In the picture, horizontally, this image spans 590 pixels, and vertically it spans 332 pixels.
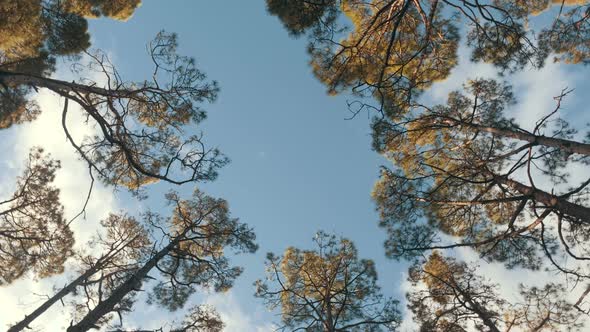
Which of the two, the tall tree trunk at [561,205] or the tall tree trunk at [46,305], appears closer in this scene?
the tall tree trunk at [561,205]

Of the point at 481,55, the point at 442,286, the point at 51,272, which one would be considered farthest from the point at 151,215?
the point at 481,55

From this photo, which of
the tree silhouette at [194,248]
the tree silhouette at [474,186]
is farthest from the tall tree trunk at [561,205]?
the tree silhouette at [194,248]

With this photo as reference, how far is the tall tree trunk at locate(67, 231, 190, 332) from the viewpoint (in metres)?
7.16

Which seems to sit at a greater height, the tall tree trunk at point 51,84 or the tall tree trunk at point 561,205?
the tall tree trunk at point 51,84

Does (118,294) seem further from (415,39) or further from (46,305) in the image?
(415,39)

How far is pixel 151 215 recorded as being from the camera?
1040 cm

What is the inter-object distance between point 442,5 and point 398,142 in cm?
353

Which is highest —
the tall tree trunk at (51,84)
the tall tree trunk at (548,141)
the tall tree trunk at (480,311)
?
the tall tree trunk at (51,84)

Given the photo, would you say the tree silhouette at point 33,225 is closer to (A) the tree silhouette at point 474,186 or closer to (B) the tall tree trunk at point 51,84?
(B) the tall tree trunk at point 51,84

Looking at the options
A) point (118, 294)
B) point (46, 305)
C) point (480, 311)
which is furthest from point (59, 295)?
point (480, 311)

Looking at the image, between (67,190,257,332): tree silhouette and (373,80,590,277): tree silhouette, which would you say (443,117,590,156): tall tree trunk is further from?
(67,190,257,332): tree silhouette

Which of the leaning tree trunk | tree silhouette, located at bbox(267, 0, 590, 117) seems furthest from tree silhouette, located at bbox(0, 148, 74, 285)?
tree silhouette, located at bbox(267, 0, 590, 117)

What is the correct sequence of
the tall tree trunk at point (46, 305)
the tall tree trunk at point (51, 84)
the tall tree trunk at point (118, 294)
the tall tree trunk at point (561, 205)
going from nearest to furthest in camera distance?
1. the tall tree trunk at point (561, 205)
2. the tall tree trunk at point (51, 84)
3. the tall tree trunk at point (118, 294)
4. the tall tree trunk at point (46, 305)

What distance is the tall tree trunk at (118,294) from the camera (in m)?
7.16
